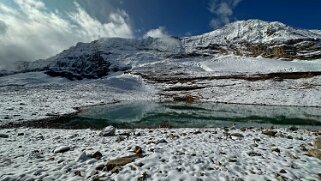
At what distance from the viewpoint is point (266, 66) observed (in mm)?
134500

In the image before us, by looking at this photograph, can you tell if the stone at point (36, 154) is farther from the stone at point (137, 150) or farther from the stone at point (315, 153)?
the stone at point (315, 153)

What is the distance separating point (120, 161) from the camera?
10.8 meters

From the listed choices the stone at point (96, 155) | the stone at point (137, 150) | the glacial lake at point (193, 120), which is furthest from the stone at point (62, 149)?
the glacial lake at point (193, 120)

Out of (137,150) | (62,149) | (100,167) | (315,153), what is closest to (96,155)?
(100,167)

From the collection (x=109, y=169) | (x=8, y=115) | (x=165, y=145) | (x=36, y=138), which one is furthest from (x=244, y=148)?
(x=8, y=115)

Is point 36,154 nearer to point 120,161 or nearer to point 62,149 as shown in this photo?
point 62,149

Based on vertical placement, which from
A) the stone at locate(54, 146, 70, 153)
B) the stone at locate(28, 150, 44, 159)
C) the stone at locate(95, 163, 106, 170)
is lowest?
the stone at locate(28, 150, 44, 159)

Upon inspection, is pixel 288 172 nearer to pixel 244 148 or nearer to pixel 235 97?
pixel 244 148

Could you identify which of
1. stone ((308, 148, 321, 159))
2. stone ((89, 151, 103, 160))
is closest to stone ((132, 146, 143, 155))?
stone ((89, 151, 103, 160))

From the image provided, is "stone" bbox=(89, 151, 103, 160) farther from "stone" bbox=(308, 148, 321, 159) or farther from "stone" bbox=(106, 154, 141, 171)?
"stone" bbox=(308, 148, 321, 159)

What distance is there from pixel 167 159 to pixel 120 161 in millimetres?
2007

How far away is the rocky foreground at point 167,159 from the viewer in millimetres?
9617

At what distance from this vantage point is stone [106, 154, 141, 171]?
10.4 meters

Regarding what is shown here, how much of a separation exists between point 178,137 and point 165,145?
2.48 metres
